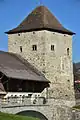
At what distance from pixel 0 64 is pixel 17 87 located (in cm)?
305

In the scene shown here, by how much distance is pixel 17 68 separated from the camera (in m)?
54.1

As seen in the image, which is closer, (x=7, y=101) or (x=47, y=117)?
(x=7, y=101)

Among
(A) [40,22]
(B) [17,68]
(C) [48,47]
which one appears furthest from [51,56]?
(B) [17,68]

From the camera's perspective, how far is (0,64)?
52562 mm

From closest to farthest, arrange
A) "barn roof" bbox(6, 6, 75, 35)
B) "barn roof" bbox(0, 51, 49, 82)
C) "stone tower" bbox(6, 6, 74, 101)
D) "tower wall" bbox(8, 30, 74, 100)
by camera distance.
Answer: "barn roof" bbox(0, 51, 49, 82)
"tower wall" bbox(8, 30, 74, 100)
"stone tower" bbox(6, 6, 74, 101)
"barn roof" bbox(6, 6, 75, 35)

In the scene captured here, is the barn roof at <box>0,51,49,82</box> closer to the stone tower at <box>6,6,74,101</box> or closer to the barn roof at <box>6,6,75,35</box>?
the stone tower at <box>6,6,74,101</box>

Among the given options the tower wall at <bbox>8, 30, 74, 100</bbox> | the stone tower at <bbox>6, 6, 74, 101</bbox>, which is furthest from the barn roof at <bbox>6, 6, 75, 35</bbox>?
the tower wall at <bbox>8, 30, 74, 100</bbox>

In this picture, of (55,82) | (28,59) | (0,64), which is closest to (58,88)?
(55,82)

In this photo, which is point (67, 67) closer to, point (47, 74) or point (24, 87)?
point (47, 74)

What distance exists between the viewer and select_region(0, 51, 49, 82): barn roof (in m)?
51.6

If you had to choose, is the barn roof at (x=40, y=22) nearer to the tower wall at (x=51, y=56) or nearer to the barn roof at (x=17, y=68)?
the tower wall at (x=51, y=56)

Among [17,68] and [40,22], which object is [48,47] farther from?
[17,68]

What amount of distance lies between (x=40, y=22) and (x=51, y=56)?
13.7 ft

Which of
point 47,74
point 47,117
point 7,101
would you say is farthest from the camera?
point 47,74
